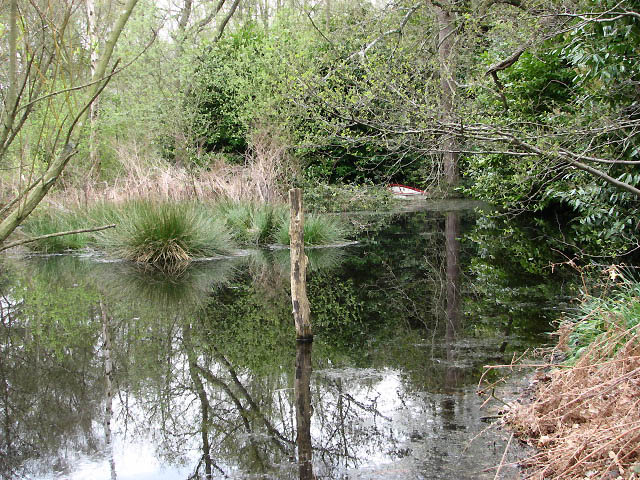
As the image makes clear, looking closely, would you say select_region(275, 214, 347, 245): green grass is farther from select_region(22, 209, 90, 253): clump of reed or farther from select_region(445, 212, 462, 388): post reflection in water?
select_region(22, 209, 90, 253): clump of reed

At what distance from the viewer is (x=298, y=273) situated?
652cm

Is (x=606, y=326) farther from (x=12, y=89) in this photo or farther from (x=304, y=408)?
(x=12, y=89)

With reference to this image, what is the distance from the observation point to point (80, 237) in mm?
14914

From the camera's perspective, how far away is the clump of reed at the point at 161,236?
41.5 feet

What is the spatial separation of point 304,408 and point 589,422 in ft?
6.83

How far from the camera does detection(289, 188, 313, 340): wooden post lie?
21.4 ft

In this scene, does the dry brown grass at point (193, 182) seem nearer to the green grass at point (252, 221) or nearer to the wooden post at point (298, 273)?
the green grass at point (252, 221)

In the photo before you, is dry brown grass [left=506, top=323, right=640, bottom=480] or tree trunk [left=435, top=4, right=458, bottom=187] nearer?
dry brown grass [left=506, top=323, right=640, bottom=480]

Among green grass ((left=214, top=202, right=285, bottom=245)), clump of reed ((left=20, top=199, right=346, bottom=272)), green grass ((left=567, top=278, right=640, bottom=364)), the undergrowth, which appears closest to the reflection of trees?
the undergrowth

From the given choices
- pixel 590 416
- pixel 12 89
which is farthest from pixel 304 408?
pixel 12 89

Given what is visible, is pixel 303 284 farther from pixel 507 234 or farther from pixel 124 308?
pixel 507 234

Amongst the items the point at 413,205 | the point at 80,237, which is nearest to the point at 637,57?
the point at 80,237

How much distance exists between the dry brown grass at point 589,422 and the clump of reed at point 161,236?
29.9 ft

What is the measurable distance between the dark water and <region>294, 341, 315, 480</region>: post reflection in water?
0.02 m
